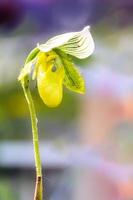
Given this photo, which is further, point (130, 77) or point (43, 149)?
point (43, 149)

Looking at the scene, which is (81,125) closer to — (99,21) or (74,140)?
(74,140)

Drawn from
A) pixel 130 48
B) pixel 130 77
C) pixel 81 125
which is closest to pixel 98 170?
pixel 81 125

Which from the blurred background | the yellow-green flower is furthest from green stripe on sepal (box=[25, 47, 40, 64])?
the blurred background

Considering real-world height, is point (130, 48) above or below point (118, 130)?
above

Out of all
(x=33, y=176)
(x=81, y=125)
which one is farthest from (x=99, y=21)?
(x=33, y=176)

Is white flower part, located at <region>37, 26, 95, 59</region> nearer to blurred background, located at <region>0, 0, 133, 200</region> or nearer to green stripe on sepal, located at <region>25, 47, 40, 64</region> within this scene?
green stripe on sepal, located at <region>25, 47, 40, 64</region>

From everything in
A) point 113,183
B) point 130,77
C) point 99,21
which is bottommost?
point 113,183

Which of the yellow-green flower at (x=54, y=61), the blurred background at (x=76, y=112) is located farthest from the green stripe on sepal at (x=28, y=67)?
the blurred background at (x=76, y=112)
